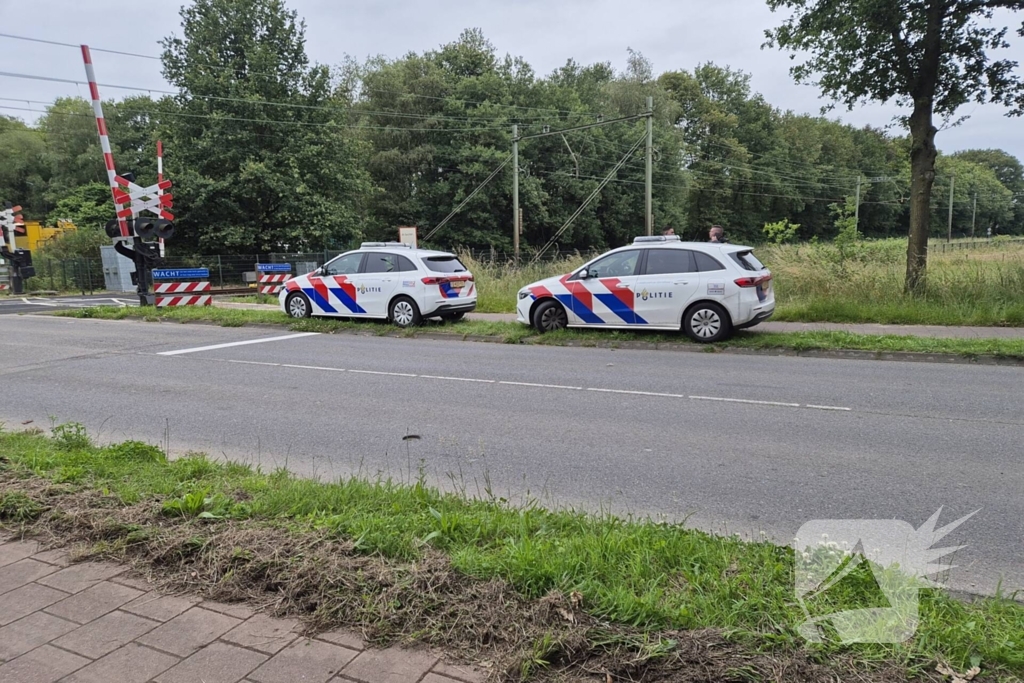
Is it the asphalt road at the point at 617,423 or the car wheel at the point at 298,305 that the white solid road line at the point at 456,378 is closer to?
the asphalt road at the point at 617,423

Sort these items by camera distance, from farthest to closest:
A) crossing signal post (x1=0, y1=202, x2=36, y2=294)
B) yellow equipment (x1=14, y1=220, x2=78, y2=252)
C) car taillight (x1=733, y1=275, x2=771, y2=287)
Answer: yellow equipment (x1=14, y1=220, x2=78, y2=252) → crossing signal post (x1=0, y1=202, x2=36, y2=294) → car taillight (x1=733, y1=275, x2=771, y2=287)

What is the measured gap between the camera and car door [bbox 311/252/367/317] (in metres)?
14.9

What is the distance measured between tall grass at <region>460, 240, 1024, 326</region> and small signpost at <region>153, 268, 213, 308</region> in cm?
726

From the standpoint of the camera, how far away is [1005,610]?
283 centimetres

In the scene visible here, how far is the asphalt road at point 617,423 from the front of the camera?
15.1ft

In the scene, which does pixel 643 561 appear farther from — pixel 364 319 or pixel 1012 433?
pixel 364 319

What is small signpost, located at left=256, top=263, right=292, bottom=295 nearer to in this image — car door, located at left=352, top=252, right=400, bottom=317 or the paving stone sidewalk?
car door, located at left=352, top=252, right=400, bottom=317

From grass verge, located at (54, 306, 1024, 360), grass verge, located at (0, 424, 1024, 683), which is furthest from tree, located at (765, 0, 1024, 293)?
grass verge, located at (0, 424, 1024, 683)

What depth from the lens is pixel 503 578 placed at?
9.95 feet

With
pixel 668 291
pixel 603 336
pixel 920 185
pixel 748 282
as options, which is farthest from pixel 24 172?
pixel 920 185

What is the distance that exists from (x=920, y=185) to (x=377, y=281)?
37.9 feet

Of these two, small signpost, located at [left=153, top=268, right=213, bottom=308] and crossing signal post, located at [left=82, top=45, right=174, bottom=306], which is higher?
crossing signal post, located at [left=82, top=45, right=174, bottom=306]

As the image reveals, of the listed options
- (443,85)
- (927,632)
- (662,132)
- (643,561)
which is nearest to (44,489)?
(643,561)

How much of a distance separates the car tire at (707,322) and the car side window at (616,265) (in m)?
1.28
